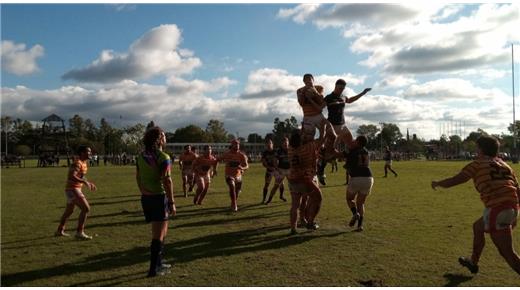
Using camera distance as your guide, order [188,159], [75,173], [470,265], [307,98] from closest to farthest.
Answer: [470,265] < [307,98] < [75,173] < [188,159]

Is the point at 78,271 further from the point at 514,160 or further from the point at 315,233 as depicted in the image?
the point at 514,160

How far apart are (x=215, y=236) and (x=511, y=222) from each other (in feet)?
20.2

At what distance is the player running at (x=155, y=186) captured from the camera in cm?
738

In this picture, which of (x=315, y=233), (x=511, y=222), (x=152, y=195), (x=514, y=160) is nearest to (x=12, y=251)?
(x=152, y=195)

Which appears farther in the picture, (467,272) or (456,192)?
(456,192)

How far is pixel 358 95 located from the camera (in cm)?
1079

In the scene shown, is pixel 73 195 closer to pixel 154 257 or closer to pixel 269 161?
pixel 154 257

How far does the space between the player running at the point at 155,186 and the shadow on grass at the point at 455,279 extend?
4363 mm

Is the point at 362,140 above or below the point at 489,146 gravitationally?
above

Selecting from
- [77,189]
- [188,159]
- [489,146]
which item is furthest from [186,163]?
[489,146]

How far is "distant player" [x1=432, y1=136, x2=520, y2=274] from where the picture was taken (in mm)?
6590

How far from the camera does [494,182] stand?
21.8 ft

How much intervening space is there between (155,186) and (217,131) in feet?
462

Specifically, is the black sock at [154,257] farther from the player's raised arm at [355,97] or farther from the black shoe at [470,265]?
the player's raised arm at [355,97]
